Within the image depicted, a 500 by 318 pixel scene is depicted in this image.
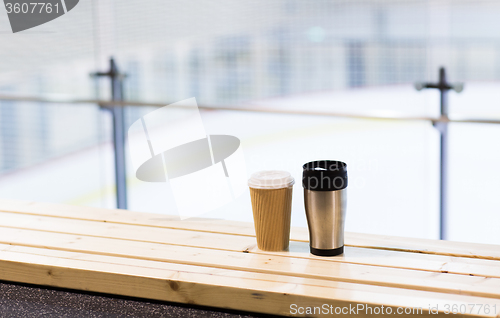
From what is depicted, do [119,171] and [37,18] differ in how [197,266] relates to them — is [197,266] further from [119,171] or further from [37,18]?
[37,18]

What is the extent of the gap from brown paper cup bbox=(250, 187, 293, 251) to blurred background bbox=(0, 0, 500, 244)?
1.07 m

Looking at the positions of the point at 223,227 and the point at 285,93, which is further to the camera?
the point at 285,93

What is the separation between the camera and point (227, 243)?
1133 millimetres

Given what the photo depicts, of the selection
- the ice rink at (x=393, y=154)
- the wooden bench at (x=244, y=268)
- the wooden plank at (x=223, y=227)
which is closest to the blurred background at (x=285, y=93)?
the ice rink at (x=393, y=154)

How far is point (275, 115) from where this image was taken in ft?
7.73

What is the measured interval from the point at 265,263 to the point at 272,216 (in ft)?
0.29

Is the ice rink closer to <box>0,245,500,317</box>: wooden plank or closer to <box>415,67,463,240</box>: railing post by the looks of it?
<box>415,67,463,240</box>: railing post

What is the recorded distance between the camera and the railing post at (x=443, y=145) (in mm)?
2080

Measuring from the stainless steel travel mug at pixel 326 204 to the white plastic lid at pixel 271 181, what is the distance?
35 millimetres

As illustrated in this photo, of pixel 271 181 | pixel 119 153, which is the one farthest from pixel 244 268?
pixel 119 153

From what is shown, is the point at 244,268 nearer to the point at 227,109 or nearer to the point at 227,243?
the point at 227,243

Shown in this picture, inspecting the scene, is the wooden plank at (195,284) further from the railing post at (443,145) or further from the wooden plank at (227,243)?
the railing post at (443,145)

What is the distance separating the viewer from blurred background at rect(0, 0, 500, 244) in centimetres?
220

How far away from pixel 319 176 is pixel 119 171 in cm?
179
